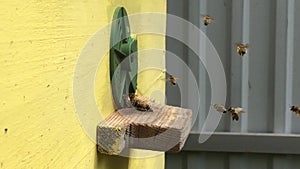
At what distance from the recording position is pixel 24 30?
54 centimetres

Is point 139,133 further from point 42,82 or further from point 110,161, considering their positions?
point 42,82

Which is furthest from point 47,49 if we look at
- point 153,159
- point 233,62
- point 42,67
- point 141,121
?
point 233,62

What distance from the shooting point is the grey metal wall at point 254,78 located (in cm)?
278

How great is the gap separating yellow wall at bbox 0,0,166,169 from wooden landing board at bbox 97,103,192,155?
0.13 feet

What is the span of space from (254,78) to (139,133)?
6.38 ft

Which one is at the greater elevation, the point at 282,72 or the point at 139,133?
the point at 282,72

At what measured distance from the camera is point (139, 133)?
988 mm

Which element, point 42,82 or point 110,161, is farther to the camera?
point 110,161

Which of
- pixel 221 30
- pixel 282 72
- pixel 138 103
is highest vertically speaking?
pixel 221 30

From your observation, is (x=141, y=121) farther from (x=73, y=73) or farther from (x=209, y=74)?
(x=209, y=74)

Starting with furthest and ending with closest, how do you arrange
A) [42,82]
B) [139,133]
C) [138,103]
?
1. [138,103]
2. [139,133]
3. [42,82]

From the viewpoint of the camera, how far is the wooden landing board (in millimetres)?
899

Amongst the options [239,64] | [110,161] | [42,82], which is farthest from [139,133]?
[239,64]

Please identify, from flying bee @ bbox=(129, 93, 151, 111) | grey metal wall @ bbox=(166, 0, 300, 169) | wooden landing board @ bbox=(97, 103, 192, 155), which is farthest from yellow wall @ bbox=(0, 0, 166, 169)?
grey metal wall @ bbox=(166, 0, 300, 169)
